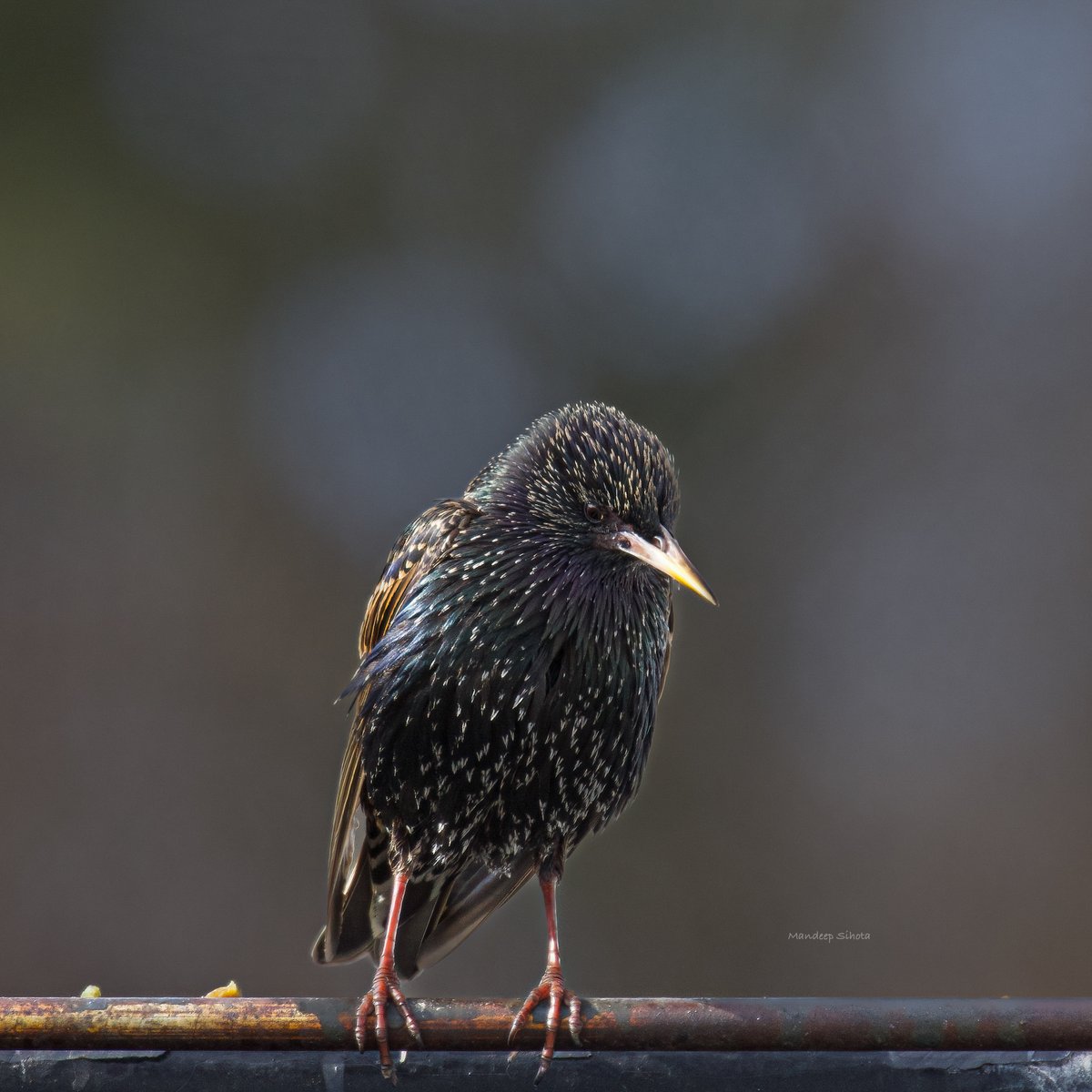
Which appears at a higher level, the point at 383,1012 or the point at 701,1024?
the point at 701,1024

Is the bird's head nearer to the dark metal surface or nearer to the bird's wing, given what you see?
the bird's wing

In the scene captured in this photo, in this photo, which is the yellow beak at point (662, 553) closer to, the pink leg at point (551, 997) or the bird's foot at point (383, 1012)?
the pink leg at point (551, 997)

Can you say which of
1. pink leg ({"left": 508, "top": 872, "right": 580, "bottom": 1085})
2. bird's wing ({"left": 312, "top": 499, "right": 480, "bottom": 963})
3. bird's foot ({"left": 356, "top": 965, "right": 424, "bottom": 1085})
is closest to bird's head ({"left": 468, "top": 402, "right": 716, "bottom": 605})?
bird's wing ({"left": 312, "top": 499, "right": 480, "bottom": 963})

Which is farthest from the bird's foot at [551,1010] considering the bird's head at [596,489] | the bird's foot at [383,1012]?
the bird's head at [596,489]

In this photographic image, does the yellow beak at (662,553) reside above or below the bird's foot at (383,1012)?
above

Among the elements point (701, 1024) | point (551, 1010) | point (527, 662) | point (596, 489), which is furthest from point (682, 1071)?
point (596, 489)

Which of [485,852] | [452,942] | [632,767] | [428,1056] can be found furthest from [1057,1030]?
[452,942]

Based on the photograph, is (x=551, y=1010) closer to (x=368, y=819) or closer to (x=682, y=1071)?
(x=682, y=1071)
